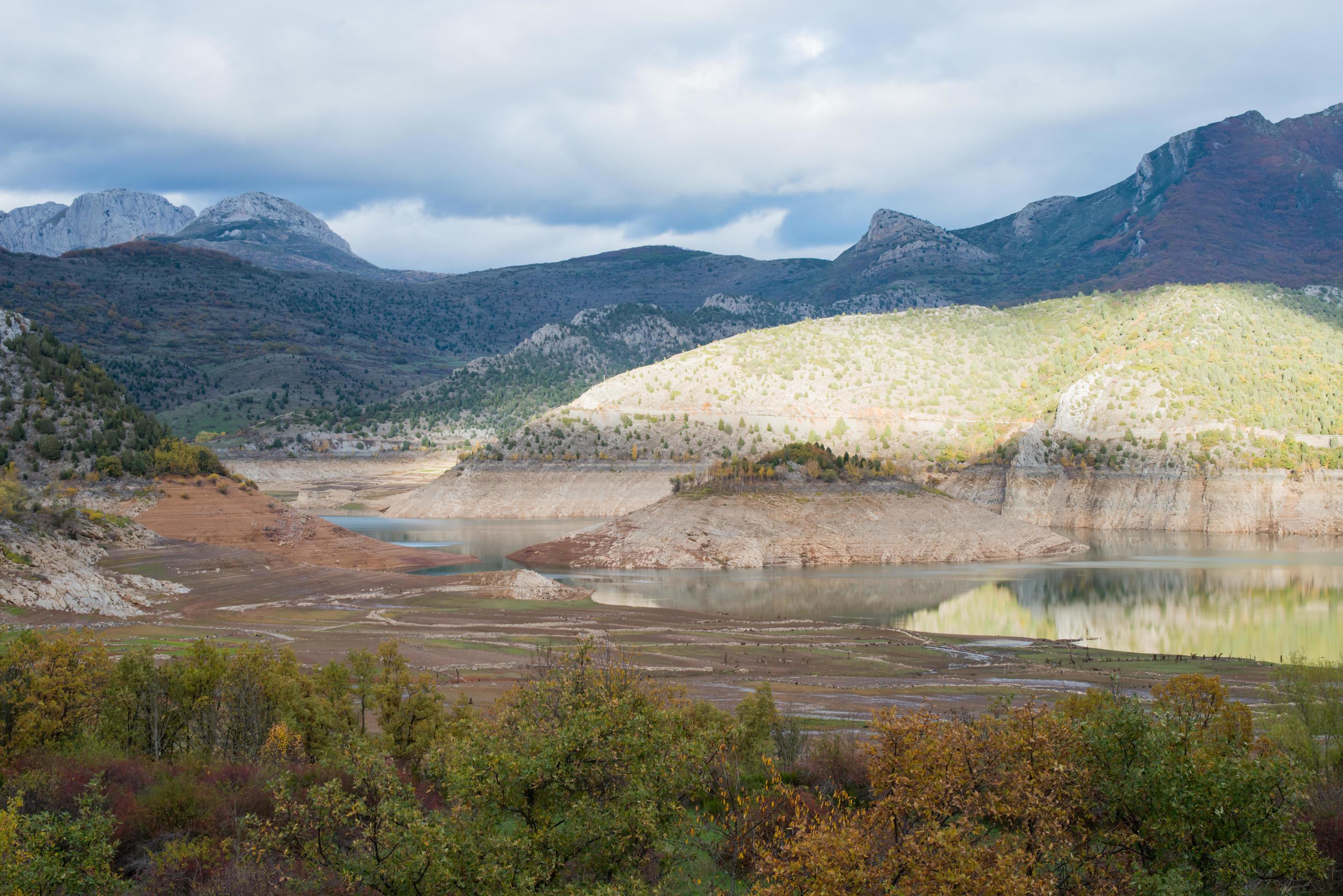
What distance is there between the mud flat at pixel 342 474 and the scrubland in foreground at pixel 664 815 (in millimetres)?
128923

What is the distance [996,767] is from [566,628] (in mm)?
39670

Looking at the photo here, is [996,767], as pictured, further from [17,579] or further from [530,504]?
[530,504]

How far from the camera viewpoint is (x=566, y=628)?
51.8m

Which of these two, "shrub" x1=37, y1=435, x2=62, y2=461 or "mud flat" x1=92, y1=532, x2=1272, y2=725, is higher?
"shrub" x1=37, y1=435, x2=62, y2=461

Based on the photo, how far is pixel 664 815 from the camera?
45.3 ft

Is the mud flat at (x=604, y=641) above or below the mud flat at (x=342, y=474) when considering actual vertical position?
below

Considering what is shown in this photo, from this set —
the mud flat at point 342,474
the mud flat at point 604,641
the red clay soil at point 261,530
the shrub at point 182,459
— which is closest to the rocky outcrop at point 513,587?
the mud flat at point 604,641

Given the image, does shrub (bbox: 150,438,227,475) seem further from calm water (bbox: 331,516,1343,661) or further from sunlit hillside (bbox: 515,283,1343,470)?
sunlit hillside (bbox: 515,283,1343,470)

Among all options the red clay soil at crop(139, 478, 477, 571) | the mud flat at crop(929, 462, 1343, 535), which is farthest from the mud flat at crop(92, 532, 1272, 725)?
the mud flat at crop(929, 462, 1343, 535)

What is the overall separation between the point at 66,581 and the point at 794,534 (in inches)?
2124

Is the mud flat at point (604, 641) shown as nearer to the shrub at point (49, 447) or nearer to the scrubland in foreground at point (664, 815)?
the shrub at point (49, 447)

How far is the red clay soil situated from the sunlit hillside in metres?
49.4

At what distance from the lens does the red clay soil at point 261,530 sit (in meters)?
72.0

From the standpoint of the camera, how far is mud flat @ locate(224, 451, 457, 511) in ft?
484
